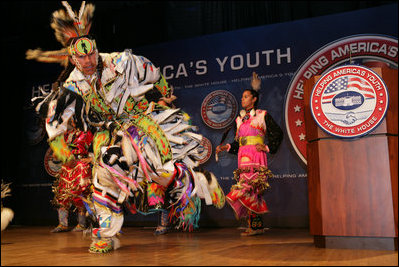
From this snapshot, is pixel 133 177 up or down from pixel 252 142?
down

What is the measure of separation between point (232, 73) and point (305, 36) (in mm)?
1016

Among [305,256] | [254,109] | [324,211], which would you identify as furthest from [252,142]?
[305,256]

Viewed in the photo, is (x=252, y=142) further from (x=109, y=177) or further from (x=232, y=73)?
(x=109, y=177)

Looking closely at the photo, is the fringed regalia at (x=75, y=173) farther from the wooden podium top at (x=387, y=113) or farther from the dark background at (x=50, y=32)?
the wooden podium top at (x=387, y=113)

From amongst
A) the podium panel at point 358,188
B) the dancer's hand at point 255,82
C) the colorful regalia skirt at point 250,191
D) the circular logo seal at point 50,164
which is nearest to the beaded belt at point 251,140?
the colorful regalia skirt at point 250,191

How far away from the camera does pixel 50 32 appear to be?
6707mm

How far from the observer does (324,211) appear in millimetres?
2852

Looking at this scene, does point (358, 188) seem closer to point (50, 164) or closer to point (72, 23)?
point (72, 23)

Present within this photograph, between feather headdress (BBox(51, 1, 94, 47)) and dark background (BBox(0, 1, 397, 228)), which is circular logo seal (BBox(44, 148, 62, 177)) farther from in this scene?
feather headdress (BBox(51, 1, 94, 47))

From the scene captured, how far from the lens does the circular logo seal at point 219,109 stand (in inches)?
217

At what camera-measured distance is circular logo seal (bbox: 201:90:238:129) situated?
18.1ft

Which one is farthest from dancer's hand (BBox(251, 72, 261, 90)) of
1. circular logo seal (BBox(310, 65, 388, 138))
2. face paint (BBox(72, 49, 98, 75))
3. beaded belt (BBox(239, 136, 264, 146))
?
face paint (BBox(72, 49, 98, 75))

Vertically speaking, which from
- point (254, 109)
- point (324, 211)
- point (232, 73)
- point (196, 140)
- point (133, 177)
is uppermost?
point (232, 73)

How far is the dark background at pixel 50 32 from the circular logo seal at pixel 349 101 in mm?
2813
